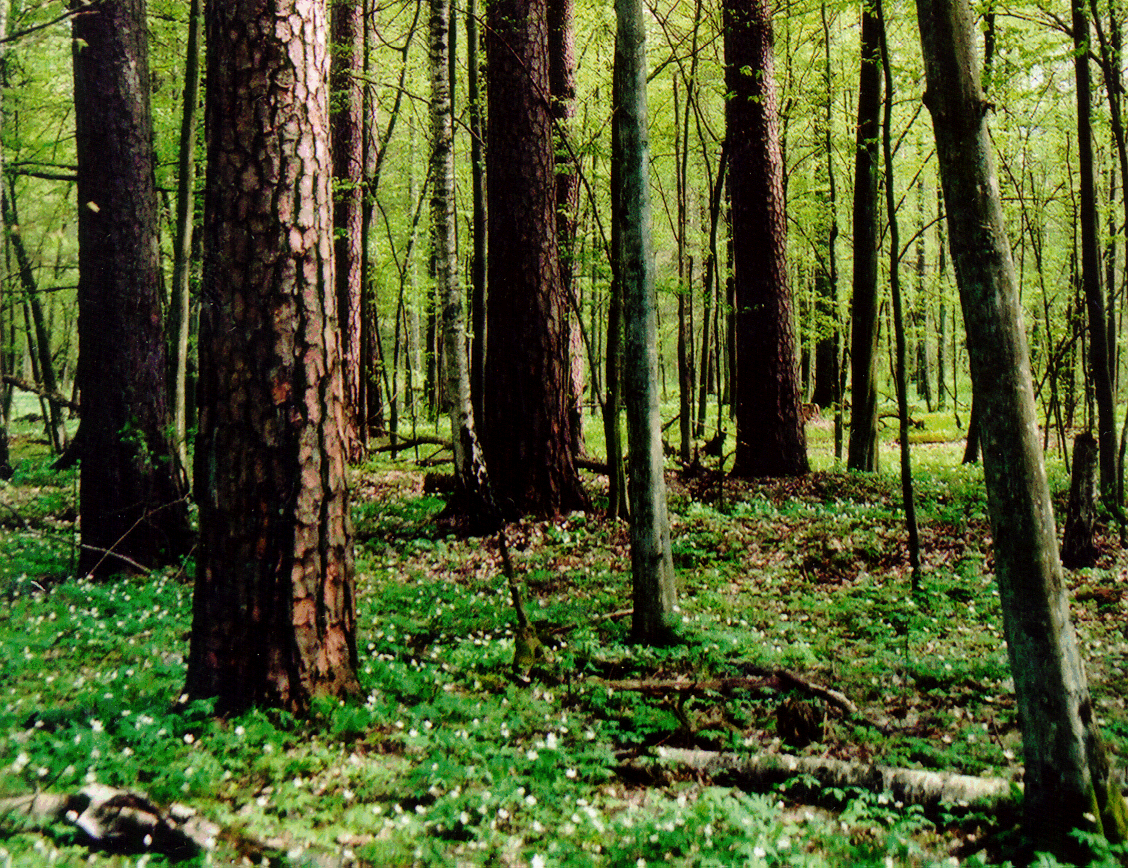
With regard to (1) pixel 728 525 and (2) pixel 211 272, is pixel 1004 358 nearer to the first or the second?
(2) pixel 211 272

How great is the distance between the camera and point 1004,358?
347cm

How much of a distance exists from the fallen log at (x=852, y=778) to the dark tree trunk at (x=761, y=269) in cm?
855

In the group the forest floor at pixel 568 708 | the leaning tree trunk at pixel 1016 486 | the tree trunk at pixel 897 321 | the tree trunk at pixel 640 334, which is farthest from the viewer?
the tree trunk at pixel 897 321

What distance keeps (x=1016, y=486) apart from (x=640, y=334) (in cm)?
327

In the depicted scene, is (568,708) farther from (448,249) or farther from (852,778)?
(448,249)

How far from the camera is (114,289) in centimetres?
855

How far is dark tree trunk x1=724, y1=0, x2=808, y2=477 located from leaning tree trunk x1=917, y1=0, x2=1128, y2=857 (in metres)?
8.79

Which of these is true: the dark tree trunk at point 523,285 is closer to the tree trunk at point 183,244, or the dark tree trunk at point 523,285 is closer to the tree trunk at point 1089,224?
the tree trunk at point 183,244

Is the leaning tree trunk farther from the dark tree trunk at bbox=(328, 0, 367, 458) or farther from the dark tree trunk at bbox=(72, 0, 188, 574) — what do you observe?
the dark tree trunk at bbox=(328, 0, 367, 458)

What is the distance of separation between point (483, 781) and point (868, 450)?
1125 centimetres

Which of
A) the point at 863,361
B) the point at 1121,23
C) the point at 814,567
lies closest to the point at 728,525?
the point at 814,567

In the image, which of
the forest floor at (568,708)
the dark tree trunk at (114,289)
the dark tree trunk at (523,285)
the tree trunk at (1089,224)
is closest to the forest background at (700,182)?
the tree trunk at (1089,224)

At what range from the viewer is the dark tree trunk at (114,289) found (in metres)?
8.47

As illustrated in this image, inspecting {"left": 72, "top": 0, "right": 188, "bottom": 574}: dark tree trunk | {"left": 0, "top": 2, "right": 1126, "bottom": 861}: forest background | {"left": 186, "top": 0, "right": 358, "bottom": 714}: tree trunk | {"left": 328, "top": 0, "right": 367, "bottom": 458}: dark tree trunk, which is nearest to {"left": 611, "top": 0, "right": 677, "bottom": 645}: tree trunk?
{"left": 0, "top": 2, "right": 1126, "bottom": 861}: forest background
